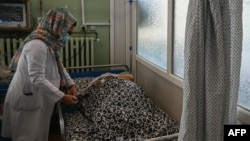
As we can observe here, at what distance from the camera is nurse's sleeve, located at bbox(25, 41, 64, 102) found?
191 centimetres

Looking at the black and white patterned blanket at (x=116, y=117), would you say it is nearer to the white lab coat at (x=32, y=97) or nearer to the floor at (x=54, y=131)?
the white lab coat at (x=32, y=97)

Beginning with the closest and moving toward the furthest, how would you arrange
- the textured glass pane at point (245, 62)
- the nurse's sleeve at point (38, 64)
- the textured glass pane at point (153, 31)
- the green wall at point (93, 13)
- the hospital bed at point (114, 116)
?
the textured glass pane at point (245, 62), the hospital bed at point (114, 116), the nurse's sleeve at point (38, 64), the textured glass pane at point (153, 31), the green wall at point (93, 13)

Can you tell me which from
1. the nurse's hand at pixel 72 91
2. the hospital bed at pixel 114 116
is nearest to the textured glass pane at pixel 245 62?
Answer: the hospital bed at pixel 114 116

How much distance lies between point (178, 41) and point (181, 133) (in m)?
0.96

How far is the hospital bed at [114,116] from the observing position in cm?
174

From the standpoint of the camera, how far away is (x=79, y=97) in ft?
7.78

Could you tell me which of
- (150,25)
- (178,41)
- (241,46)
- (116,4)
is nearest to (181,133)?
(241,46)

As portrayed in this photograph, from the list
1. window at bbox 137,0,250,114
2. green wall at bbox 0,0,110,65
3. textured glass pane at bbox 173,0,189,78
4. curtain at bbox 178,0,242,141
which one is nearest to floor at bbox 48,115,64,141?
green wall at bbox 0,0,110,65

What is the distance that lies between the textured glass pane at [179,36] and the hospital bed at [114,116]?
0.38 m

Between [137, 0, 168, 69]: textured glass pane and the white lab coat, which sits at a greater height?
[137, 0, 168, 69]: textured glass pane

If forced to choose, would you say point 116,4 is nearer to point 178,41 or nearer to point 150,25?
point 150,25

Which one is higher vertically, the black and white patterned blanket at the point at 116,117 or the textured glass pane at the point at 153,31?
the textured glass pane at the point at 153,31

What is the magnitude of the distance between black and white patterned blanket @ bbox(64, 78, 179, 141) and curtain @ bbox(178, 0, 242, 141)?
0.59 meters

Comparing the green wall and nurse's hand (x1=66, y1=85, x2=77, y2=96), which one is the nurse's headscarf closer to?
nurse's hand (x1=66, y1=85, x2=77, y2=96)
